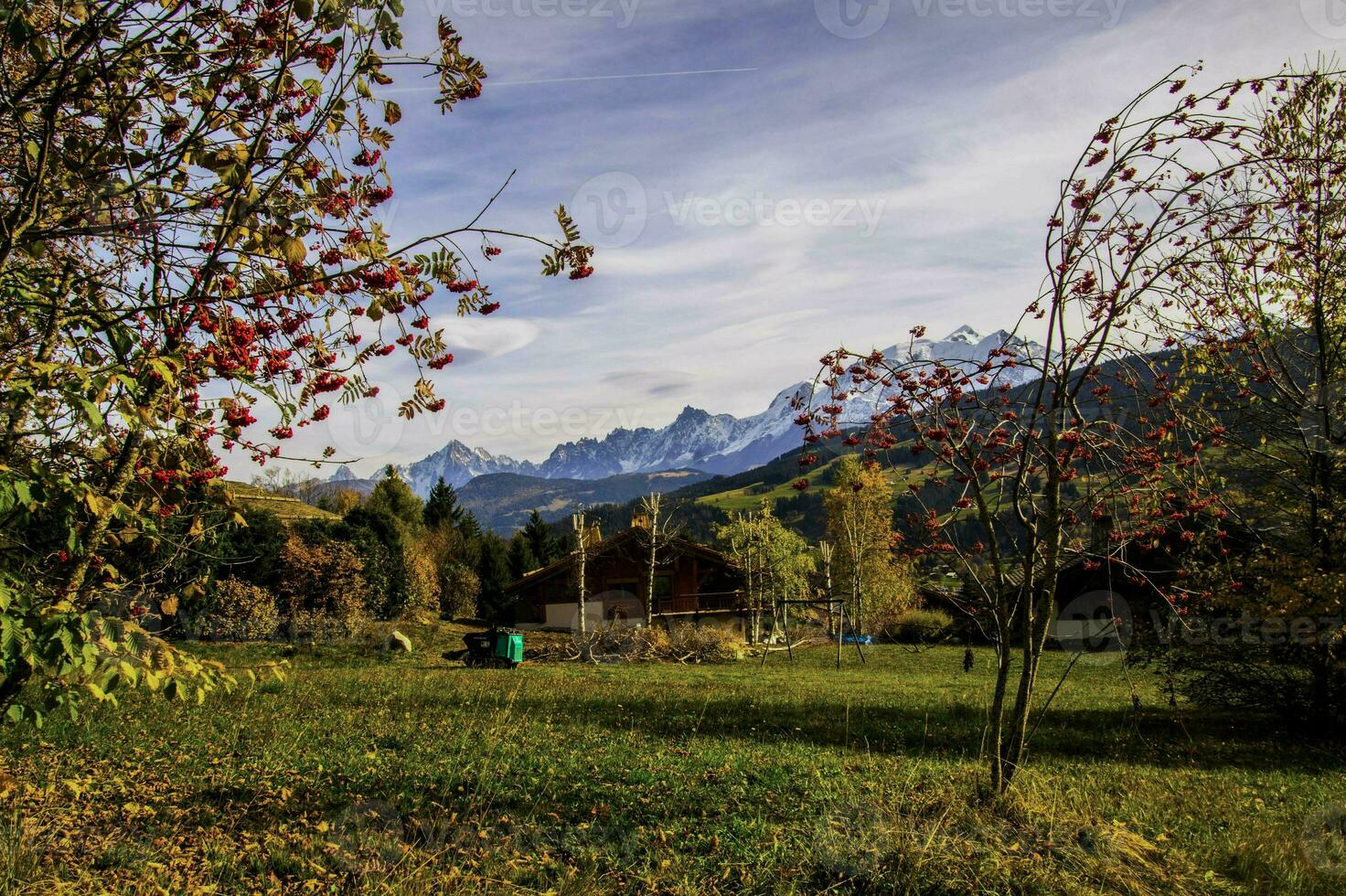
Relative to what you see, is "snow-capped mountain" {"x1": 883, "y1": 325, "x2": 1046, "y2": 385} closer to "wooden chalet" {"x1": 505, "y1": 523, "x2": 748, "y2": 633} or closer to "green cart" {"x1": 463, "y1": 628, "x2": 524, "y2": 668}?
"green cart" {"x1": 463, "y1": 628, "x2": 524, "y2": 668}

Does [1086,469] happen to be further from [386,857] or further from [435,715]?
[435,715]

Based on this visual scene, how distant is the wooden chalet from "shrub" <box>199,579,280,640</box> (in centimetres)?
1551

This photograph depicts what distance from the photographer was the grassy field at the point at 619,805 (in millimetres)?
4805

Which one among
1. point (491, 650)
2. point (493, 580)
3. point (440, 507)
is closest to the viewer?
point (491, 650)

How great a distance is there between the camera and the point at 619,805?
6508 millimetres

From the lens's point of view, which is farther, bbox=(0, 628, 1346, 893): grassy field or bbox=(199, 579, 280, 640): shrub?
bbox=(199, 579, 280, 640): shrub

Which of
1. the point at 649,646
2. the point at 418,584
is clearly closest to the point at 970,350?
the point at 649,646

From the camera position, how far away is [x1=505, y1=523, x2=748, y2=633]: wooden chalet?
1625 inches

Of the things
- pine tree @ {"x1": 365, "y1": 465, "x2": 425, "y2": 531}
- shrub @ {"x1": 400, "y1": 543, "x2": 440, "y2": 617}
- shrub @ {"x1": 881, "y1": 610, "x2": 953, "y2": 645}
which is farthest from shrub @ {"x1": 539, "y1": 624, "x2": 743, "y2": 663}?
pine tree @ {"x1": 365, "y1": 465, "x2": 425, "y2": 531}

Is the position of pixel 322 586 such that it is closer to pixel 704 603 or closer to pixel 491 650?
pixel 491 650

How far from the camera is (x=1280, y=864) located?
5477mm

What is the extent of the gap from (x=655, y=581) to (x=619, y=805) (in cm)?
3706

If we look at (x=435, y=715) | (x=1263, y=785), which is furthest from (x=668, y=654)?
(x=1263, y=785)

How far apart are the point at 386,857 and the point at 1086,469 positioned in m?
5.70
